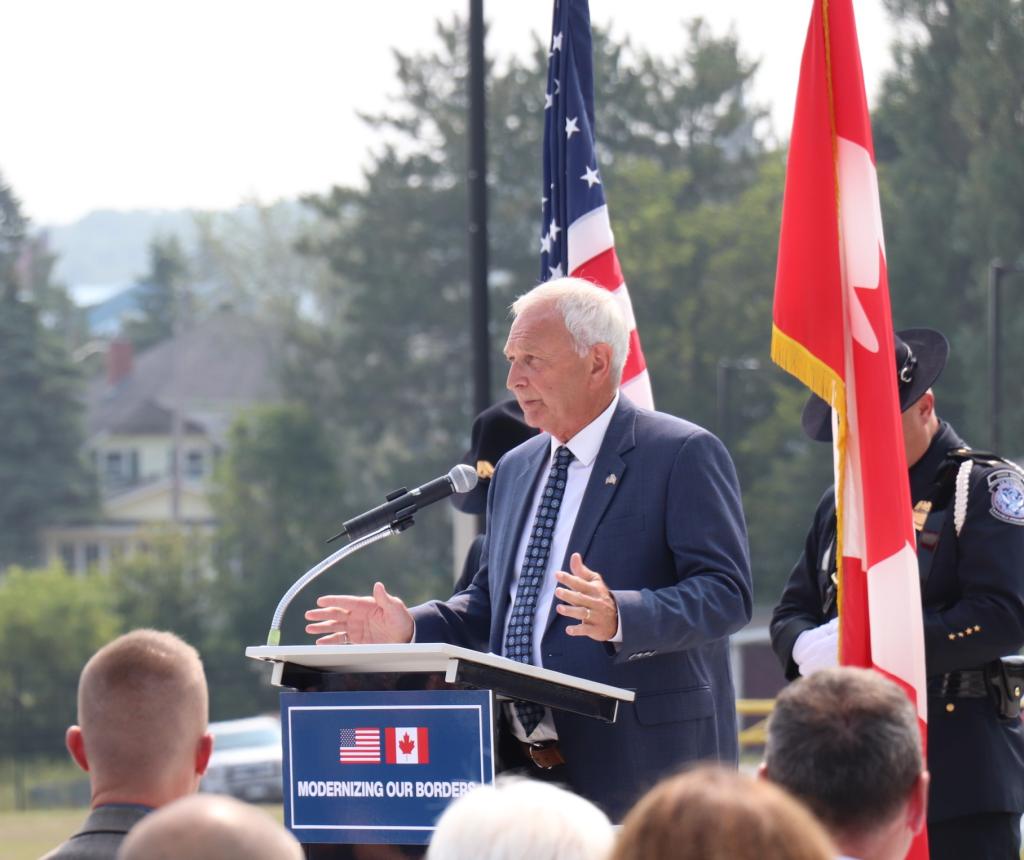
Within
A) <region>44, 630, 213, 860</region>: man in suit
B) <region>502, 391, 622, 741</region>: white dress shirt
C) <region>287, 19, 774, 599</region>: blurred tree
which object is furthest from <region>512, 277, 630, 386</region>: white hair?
<region>287, 19, 774, 599</region>: blurred tree

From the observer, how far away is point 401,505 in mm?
4195

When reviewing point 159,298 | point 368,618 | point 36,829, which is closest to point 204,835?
point 368,618

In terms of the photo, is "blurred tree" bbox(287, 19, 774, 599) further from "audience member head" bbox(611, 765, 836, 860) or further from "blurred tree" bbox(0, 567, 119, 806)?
"audience member head" bbox(611, 765, 836, 860)

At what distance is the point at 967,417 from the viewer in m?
41.2

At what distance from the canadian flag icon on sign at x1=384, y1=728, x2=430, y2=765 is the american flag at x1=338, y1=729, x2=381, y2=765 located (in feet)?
0.09

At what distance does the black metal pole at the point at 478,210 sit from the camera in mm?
9562

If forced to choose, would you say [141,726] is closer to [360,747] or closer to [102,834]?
[102,834]

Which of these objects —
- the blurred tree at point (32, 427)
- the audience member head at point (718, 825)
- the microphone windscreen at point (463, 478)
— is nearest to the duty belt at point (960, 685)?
the microphone windscreen at point (463, 478)

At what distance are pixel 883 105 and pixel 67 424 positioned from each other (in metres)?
27.7

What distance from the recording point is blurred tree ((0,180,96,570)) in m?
55.0

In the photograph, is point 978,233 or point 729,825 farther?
point 978,233

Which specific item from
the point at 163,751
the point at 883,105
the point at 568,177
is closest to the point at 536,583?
the point at 163,751

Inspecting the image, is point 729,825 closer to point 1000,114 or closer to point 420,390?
point 1000,114

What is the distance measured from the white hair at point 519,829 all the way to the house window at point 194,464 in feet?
239
